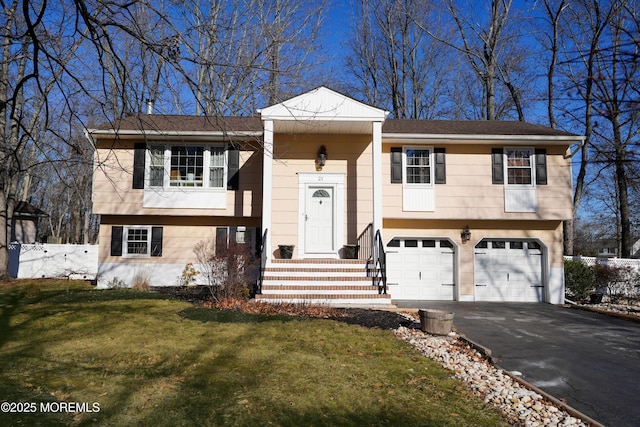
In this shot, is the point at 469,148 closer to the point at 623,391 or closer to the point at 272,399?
the point at 623,391

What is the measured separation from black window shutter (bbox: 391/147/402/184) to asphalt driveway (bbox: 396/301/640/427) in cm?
404

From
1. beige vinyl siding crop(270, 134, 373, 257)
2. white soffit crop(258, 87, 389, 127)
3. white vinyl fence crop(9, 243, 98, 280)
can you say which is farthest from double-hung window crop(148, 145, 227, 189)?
white vinyl fence crop(9, 243, 98, 280)

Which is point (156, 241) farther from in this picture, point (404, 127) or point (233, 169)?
point (404, 127)

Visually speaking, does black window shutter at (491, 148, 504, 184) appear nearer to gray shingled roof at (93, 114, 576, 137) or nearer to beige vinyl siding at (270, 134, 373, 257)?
gray shingled roof at (93, 114, 576, 137)

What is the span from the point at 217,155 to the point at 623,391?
11.7 meters

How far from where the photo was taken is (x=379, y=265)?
10977 millimetres

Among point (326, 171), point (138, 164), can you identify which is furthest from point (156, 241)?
point (326, 171)

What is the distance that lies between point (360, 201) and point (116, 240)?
26.4 ft

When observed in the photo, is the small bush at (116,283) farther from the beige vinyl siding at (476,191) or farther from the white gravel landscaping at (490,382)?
the white gravel landscaping at (490,382)

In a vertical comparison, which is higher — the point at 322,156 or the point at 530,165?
the point at 322,156

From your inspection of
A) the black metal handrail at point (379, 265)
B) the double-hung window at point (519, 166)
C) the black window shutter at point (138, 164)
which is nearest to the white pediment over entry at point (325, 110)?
the black metal handrail at point (379, 265)

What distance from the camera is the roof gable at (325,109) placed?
11.4 metres

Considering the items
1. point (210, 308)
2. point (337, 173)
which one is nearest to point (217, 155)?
point (337, 173)

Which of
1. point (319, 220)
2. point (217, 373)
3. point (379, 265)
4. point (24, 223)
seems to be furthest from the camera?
point (24, 223)
